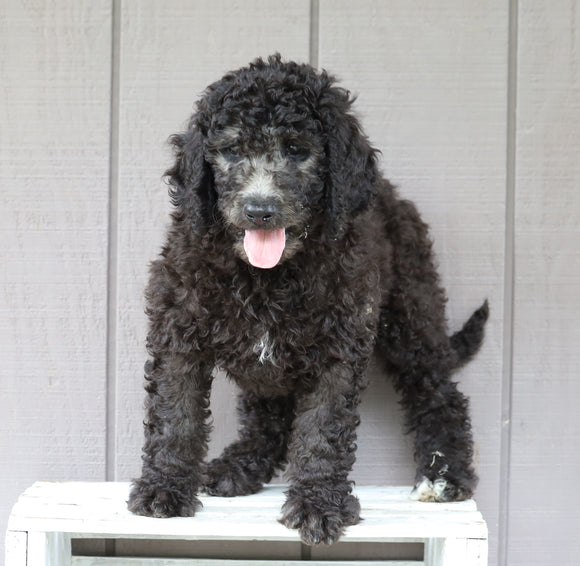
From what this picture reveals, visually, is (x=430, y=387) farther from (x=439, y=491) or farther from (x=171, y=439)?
(x=171, y=439)

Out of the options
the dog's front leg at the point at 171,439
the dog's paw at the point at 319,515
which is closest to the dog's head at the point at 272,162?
the dog's front leg at the point at 171,439

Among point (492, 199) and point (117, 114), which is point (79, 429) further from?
point (492, 199)

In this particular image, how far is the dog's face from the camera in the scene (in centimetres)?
222

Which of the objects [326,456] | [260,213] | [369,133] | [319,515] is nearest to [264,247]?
[260,213]

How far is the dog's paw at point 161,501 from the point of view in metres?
2.39

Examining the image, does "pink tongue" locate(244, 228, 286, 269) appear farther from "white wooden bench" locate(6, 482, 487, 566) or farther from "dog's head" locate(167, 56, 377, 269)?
"white wooden bench" locate(6, 482, 487, 566)

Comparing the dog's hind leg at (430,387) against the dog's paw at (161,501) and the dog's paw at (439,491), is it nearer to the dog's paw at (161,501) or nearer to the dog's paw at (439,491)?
the dog's paw at (439,491)

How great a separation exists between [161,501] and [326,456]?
0.47 m

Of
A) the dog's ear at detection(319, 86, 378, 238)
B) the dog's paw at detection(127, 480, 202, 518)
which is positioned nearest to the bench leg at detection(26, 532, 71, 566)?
the dog's paw at detection(127, 480, 202, 518)

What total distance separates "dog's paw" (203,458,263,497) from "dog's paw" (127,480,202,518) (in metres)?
0.24

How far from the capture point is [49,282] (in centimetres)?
306

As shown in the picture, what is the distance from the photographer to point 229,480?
2.71m

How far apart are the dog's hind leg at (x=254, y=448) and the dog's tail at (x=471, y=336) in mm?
630

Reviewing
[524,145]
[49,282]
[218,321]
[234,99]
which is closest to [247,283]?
[218,321]
